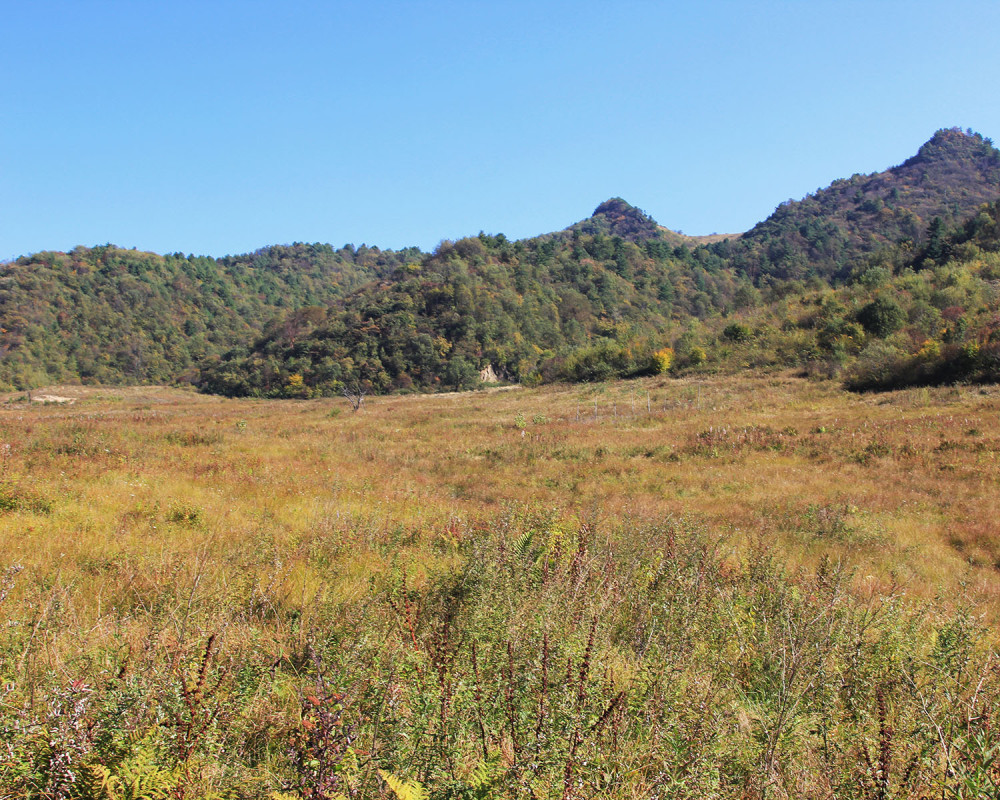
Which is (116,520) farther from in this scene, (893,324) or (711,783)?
(893,324)

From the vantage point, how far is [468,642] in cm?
348

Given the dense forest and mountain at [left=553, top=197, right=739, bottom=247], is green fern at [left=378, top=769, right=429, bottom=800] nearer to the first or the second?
the dense forest

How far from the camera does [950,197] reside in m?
106

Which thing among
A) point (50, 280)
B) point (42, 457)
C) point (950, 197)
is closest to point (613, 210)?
point (950, 197)

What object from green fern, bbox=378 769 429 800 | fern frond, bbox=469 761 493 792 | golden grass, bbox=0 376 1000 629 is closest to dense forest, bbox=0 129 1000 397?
golden grass, bbox=0 376 1000 629

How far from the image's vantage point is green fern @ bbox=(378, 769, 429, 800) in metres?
1.84

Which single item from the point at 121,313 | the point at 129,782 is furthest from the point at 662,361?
the point at 121,313

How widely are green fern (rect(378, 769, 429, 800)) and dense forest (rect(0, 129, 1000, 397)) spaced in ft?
103

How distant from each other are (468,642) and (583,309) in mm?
88358

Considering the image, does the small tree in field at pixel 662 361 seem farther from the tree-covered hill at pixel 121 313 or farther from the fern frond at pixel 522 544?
the tree-covered hill at pixel 121 313

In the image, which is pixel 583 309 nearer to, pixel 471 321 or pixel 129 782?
pixel 471 321

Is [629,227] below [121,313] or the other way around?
the other way around

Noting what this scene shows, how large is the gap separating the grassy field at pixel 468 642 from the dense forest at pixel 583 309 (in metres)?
25.7

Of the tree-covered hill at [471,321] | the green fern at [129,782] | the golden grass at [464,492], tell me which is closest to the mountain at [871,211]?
the tree-covered hill at [471,321]
